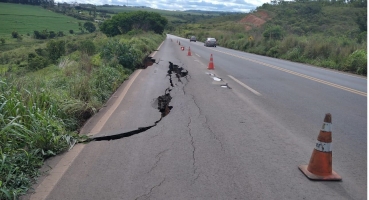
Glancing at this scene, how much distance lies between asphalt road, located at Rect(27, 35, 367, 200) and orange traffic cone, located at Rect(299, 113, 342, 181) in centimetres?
13

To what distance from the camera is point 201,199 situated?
145 inches

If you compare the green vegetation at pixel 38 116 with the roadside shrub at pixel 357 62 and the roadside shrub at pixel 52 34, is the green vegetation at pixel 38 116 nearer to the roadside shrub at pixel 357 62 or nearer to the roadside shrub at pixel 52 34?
the roadside shrub at pixel 357 62

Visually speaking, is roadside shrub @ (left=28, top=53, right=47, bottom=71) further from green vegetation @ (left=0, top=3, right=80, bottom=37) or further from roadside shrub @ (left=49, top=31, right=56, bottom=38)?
roadside shrub @ (left=49, top=31, right=56, bottom=38)

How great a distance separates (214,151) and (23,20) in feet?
56.0

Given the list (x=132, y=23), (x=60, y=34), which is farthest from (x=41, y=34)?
(x=132, y=23)

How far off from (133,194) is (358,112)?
605 centimetres

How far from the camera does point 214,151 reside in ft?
16.9

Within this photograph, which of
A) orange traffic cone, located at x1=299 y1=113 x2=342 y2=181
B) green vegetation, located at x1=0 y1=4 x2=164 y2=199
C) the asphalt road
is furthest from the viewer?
orange traffic cone, located at x1=299 y1=113 x2=342 y2=181

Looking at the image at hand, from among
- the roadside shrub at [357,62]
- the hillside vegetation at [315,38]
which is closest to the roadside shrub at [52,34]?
the hillside vegetation at [315,38]

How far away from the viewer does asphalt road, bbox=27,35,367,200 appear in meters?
3.93

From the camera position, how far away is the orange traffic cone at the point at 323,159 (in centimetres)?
432

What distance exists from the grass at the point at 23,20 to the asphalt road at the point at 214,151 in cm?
1078

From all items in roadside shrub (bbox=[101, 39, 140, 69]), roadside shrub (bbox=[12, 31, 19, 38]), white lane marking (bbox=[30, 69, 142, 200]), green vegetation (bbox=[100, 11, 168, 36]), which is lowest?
green vegetation (bbox=[100, 11, 168, 36])

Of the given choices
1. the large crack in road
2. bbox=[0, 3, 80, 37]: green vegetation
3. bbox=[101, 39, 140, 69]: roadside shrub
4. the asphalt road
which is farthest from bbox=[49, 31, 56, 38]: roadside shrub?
the asphalt road
